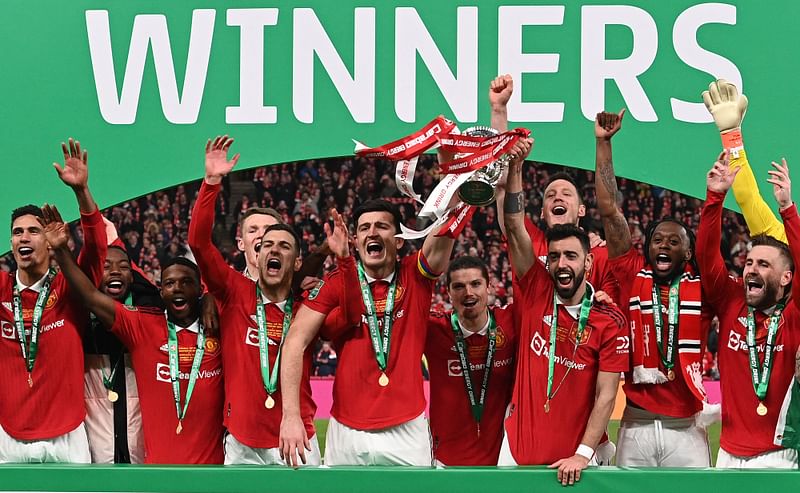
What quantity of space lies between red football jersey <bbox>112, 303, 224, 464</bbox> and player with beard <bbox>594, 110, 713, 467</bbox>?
217 centimetres

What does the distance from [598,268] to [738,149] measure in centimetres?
98

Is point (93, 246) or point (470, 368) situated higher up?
point (93, 246)

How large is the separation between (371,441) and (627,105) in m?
2.85

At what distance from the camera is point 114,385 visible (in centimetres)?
562

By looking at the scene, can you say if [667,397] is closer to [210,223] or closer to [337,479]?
[337,479]

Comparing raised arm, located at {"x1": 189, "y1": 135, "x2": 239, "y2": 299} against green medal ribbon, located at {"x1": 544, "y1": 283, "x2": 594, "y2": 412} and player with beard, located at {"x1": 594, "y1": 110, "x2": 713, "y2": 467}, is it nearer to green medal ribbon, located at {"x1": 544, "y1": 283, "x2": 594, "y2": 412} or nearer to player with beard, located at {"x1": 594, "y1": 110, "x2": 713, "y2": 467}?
green medal ribbon, located at {"x1": 544, "y1": 283, "x2": 594, "y2": 412}

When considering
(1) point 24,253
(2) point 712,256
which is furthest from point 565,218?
(1) point 24,253

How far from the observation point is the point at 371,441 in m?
5.20

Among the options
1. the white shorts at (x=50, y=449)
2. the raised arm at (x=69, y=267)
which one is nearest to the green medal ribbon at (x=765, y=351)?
the raised arm at (x=69, y=267)

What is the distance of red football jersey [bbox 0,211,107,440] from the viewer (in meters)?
5.36

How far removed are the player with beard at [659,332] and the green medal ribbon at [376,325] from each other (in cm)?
121

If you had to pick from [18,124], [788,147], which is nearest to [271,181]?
[18,124]

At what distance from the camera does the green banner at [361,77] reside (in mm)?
6555

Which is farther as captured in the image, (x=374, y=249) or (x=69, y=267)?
(x=374, y=249)
